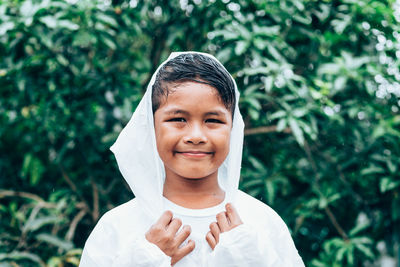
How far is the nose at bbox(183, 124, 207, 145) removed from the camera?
1.67 meters

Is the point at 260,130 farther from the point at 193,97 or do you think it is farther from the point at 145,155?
the point at 193,97

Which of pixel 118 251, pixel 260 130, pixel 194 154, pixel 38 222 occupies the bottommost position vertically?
pixel 38 222

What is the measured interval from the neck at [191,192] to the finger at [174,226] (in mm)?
115

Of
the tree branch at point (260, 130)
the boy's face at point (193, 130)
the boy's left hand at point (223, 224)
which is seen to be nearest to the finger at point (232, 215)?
the boy's left hand at point (223, 224)

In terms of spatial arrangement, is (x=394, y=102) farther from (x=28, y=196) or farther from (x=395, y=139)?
(x=28, y=196)

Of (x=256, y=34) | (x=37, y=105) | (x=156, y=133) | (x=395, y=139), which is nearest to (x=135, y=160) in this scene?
(x=156, y=133)

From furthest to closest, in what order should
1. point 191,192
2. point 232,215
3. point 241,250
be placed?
point 191,192
point 232,215
point 241,250

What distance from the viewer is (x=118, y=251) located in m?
1.78

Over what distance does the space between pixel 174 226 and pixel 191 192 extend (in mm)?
188

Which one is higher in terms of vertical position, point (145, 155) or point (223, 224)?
point (145, 155)

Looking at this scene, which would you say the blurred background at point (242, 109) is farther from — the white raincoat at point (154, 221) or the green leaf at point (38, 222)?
the white raincoat at point (154, 221)

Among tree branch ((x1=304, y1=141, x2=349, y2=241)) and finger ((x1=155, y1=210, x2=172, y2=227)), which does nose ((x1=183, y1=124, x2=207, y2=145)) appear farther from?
tree branch ((x1=304, y1=141, x2=349, y2=241))

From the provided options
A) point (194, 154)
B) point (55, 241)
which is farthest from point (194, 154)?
point (55, 241)

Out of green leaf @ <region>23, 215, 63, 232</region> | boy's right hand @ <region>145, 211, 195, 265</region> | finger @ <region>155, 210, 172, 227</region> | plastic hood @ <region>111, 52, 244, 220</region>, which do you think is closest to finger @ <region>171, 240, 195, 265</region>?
boy's right hand @ <region>145, 211, 195, 265</region>
